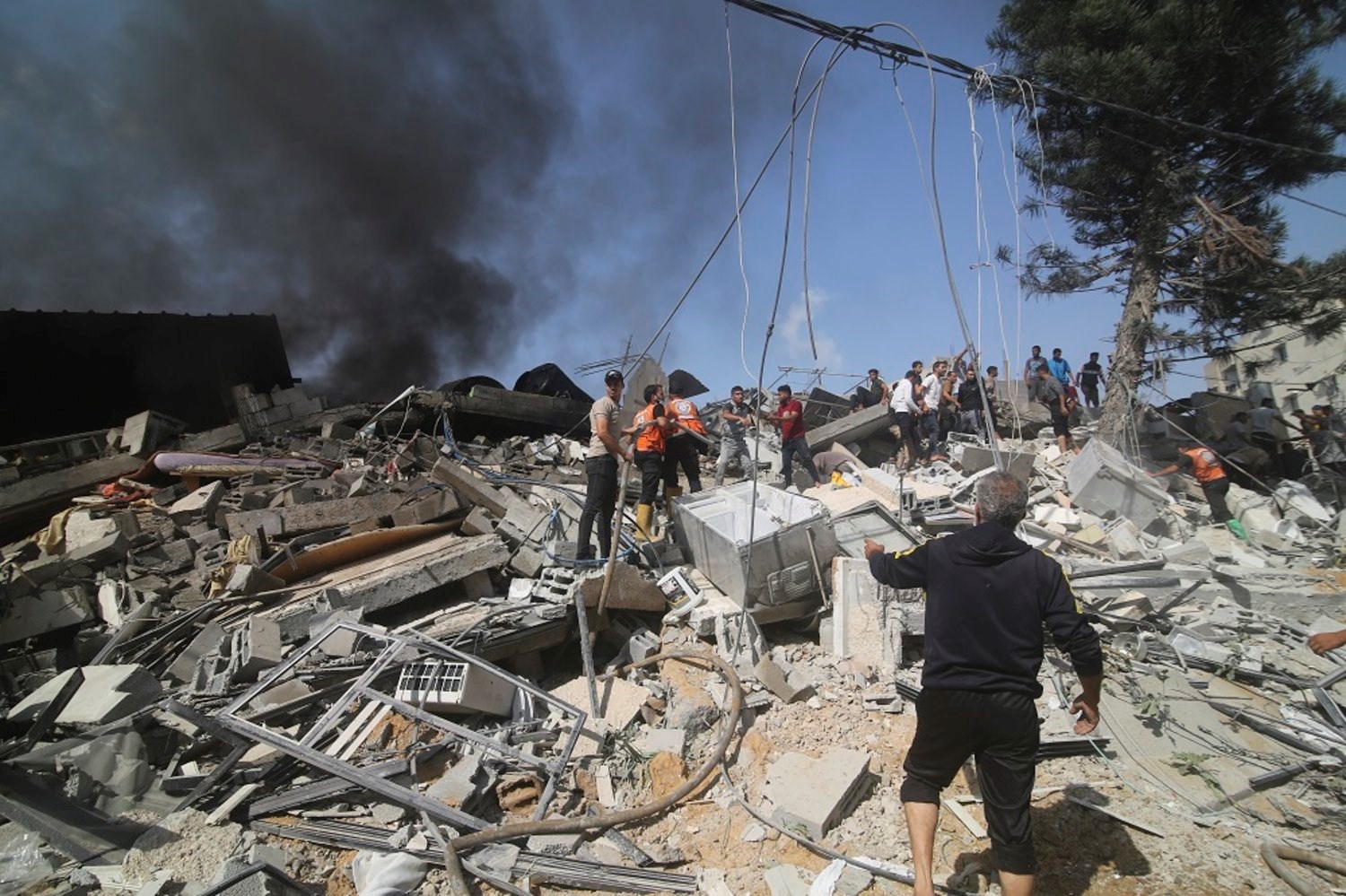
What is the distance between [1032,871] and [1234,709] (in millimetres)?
2740

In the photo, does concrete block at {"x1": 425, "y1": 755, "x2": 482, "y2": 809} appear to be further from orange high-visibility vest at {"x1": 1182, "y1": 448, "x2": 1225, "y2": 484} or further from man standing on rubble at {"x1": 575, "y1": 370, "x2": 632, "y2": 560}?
orange high-visibility vest at {"x1": 1182, "y1": 448, "x2": 1225, "y2": 484}

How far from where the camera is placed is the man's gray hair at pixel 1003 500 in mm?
2480

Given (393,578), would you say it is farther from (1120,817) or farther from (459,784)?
(1120,817)

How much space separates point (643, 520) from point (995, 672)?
437cm

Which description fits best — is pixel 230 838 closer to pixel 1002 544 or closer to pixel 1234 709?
pixel 1002 544

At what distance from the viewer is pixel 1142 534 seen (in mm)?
7469

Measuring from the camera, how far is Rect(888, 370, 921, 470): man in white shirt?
1060 cm

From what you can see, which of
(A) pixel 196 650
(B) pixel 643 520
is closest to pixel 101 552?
(A) pixel 196 650

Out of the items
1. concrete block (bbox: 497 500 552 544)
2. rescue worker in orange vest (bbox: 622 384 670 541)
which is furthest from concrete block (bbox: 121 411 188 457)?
rescue worker in orange vest (bbox: 622 384 670 541)

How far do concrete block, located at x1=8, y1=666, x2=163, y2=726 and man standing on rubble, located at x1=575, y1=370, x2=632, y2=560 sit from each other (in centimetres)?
315

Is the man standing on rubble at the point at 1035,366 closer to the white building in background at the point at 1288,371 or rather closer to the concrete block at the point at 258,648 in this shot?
the white building in background at the point at 1288,371

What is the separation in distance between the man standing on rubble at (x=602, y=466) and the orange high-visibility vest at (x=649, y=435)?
507mm

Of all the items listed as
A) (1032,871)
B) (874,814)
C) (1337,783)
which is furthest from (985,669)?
(1337,783)

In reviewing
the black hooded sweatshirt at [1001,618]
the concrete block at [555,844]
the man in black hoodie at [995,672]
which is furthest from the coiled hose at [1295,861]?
the concrete block at [555,844]
